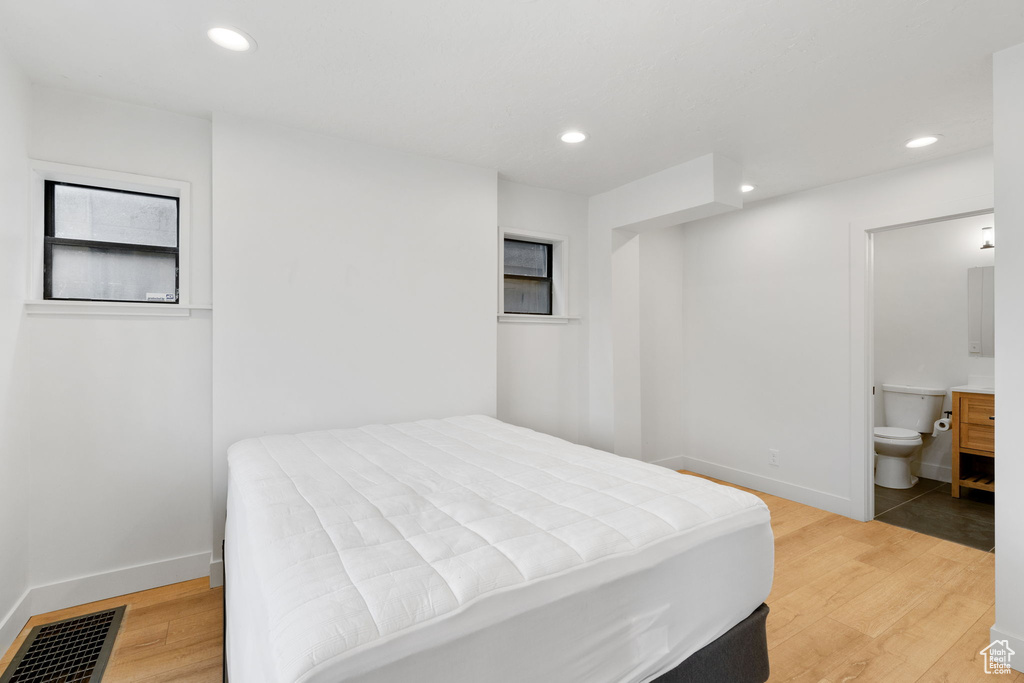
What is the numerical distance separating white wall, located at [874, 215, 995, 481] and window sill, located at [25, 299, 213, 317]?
5.25 metres

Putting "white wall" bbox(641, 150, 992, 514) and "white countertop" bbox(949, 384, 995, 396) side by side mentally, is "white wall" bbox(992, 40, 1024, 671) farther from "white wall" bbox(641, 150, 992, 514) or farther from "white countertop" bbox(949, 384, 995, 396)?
"white countertop" bbox(949, 384, 995, 396)

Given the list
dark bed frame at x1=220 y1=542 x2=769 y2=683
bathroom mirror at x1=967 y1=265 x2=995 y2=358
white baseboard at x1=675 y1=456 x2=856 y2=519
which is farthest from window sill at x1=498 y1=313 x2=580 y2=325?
bathroom mirror at x1=967 y1=265 x2=995 y2=358

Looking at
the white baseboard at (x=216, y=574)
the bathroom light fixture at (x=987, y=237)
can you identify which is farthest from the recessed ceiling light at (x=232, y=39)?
the bathroom light fixture at (x=987, y=237)

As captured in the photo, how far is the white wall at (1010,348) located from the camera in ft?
6.31

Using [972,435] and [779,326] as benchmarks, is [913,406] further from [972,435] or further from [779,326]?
[779,326]

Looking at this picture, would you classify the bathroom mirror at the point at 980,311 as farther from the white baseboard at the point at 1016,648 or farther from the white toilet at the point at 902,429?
the white baseboard at the point at 1016,648

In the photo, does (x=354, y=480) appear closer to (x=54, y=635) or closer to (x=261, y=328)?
(x=261, y=328)

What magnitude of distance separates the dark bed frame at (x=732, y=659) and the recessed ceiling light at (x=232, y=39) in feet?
7.72

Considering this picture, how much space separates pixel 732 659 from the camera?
1.44 metres

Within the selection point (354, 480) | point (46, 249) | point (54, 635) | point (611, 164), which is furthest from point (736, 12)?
point (54, 635)

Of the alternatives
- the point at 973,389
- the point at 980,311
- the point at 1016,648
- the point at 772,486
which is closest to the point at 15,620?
the point at 1016,648

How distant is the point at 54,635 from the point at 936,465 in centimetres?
621

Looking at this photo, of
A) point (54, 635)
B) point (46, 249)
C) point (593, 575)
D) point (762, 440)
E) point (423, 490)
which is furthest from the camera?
point (762, 440)

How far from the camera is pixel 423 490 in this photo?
1728 millimetres
